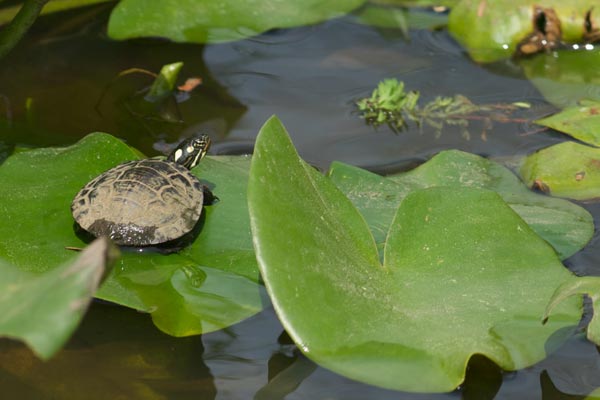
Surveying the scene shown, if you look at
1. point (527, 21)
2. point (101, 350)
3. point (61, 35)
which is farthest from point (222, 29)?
point (101, 350)

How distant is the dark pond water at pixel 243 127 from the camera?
2381 millimetres

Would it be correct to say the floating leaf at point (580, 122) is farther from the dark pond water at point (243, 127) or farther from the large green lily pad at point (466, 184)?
the large green lily pad at point (466, 184)

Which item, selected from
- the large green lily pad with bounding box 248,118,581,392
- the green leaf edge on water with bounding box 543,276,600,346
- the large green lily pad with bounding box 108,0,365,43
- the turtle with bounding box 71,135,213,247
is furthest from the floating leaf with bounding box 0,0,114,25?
the green leaf edge on water with bounding box 543,276,600,346

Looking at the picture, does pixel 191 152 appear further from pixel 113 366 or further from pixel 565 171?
pixel 565 171

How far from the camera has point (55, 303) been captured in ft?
4.19

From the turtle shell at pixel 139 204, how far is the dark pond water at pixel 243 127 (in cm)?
26

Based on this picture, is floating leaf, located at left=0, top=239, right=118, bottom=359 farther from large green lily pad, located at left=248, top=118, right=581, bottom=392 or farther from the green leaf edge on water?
the green leaf edge on water

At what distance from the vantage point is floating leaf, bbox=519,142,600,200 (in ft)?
10.4

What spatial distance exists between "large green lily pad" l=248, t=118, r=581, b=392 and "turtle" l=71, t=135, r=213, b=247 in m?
0.56

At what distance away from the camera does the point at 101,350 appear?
252cm

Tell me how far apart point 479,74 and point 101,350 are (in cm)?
235

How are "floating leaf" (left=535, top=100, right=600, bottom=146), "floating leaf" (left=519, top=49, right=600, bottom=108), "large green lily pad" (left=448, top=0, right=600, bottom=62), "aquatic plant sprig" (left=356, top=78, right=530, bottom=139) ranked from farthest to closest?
"large green lily pad" (left=448, top=0, right=600, bottom=62) < "floating leaf" (left=519, top=49, right=600, bottom=108) < "aquatic plant sprig" (left=356, top=78, right=530, bottom=139) < "floating leaf" (left=535, top=100, right=600, bottom=146)

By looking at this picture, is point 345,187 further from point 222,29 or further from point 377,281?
point 222,29

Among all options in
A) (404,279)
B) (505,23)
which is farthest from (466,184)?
(505,23)
